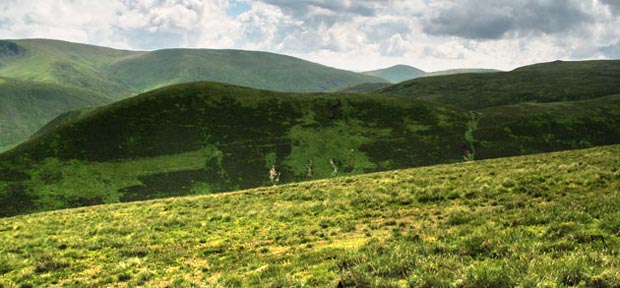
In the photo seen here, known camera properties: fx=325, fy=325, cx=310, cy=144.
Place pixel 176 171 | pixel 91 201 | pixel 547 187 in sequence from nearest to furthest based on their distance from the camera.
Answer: pixel 547 187 → pixel 91 201 → pixel 176 171

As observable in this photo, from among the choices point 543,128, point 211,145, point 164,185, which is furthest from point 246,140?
point 543,128

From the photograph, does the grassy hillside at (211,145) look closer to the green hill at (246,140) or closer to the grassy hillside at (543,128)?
the green hill at (246,140)

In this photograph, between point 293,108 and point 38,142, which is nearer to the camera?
point 38,142

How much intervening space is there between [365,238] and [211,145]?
9730cm

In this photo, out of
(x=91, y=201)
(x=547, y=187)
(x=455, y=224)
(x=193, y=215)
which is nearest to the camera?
(x=455, y=224)

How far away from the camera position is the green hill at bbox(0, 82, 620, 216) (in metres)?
84.1

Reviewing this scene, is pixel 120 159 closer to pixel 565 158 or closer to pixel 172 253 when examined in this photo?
pixel 172 253

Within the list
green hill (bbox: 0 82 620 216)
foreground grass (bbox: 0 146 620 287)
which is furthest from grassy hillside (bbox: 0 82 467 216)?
foreground grass (bbox: 0 146 620 287)

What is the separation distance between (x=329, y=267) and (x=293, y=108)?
125m

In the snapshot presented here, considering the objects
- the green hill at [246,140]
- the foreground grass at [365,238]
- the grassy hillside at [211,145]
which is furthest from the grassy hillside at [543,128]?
the foreground grass at [365,238]

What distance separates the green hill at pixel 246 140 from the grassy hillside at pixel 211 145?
36 cm

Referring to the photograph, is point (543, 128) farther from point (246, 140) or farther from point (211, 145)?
point (211, 145)

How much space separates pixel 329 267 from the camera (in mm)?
12203

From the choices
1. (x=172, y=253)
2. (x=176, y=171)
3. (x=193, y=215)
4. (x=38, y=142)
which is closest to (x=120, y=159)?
(x=176, y=171)
